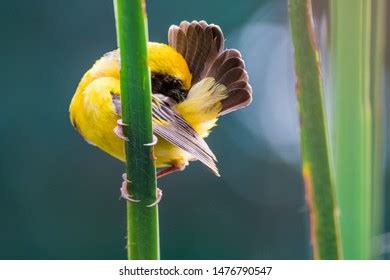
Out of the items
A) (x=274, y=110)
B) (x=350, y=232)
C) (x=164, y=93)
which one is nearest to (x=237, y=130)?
(x=274, y=110)

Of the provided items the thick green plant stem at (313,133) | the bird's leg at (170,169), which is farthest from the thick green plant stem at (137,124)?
the bird's leg at (170,169)

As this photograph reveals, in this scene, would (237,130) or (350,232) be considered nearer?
(350,232)

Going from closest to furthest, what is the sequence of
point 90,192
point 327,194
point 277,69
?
point 327,194 < point 277,69 < point 90,192

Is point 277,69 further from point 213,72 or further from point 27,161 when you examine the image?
A: point 27,161

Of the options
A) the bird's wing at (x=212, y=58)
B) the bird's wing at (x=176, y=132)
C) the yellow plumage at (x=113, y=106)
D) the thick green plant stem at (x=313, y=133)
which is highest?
the bird's wing at (x=212, y=58)

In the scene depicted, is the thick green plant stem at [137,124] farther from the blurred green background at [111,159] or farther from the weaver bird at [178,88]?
the blurred green background at [111,159]

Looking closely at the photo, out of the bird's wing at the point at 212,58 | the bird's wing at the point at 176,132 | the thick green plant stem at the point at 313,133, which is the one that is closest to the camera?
the thick green plant stem at the point at 313,133

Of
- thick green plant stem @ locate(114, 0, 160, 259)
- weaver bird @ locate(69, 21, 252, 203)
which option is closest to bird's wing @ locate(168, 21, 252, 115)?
weaver bird @ locate(69, 21, 252, 203)
